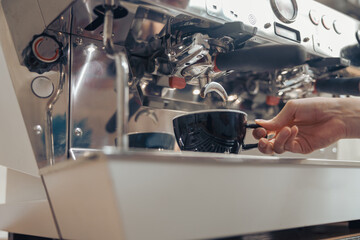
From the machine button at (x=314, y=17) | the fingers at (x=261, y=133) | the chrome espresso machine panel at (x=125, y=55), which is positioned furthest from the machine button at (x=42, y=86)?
the machine button at (x=314, y=17)

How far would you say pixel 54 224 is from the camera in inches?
17.5

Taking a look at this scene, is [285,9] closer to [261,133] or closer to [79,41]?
[261,133]

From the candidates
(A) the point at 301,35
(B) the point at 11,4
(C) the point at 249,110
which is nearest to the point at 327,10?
(A) the point at 301,35

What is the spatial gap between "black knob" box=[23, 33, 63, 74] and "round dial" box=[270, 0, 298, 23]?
1.36 feet

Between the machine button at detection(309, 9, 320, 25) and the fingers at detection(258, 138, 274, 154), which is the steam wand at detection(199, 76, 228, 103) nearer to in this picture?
the fingers at detection(258, 138, 274, 154)

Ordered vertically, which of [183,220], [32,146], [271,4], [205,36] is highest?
[271,4]

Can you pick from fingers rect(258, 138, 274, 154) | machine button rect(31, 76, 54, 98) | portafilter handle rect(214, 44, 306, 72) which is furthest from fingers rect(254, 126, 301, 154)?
machine button rect(31, 76, 54, 98)

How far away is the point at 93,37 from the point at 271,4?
351 millimetres

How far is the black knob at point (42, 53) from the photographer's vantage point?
1.97ft

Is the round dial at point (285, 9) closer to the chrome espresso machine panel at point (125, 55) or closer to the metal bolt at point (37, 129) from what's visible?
the chrome espresso machine panel at point (125, 55)

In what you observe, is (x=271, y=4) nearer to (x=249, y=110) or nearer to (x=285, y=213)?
(x=249, y=110)

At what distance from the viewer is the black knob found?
60cm

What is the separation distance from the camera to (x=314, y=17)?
0.80 m

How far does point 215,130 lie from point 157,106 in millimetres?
233
